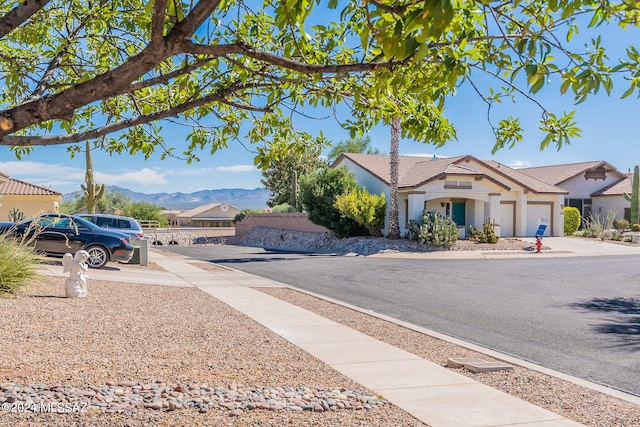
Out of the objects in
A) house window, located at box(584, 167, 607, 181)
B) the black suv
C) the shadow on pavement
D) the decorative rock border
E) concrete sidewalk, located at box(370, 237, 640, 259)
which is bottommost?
the shadow on pavement

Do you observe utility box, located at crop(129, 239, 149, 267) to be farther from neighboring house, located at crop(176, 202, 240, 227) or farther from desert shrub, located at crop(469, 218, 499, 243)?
neighboring house, located at crop(176, 202, 240, 227)

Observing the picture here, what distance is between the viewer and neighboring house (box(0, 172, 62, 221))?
125ft

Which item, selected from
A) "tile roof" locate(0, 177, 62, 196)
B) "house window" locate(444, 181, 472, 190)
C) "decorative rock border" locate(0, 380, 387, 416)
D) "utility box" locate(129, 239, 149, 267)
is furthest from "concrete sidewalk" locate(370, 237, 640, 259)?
"decorative rock border" locate(0, 380, 387, 416)

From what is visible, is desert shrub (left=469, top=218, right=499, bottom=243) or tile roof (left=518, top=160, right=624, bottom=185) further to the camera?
tile roof (left=518, top=160, right=624, bottom=185)

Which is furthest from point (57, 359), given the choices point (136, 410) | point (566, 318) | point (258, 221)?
point (258, 221)

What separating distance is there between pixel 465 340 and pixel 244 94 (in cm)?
506

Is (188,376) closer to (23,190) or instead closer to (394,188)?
(394,188)

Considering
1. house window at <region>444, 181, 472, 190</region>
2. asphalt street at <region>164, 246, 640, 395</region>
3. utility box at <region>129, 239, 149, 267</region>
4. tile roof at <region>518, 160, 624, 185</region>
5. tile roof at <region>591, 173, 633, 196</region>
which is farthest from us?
tile roof at <region>518, 160, 624, 185</region>

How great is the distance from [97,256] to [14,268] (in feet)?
23.2

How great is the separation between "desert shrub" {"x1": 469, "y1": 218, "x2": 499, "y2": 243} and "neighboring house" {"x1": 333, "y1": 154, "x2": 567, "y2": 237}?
131cm

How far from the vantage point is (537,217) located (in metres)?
40.4

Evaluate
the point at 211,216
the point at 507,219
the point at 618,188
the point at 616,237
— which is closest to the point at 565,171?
the point at 618,188

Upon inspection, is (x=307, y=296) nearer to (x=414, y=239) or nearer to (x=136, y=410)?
(x=136, y=410)

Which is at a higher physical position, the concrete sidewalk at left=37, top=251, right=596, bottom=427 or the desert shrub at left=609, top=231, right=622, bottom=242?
the desert shrub at left=609, top=231, right=622, bottom=242
